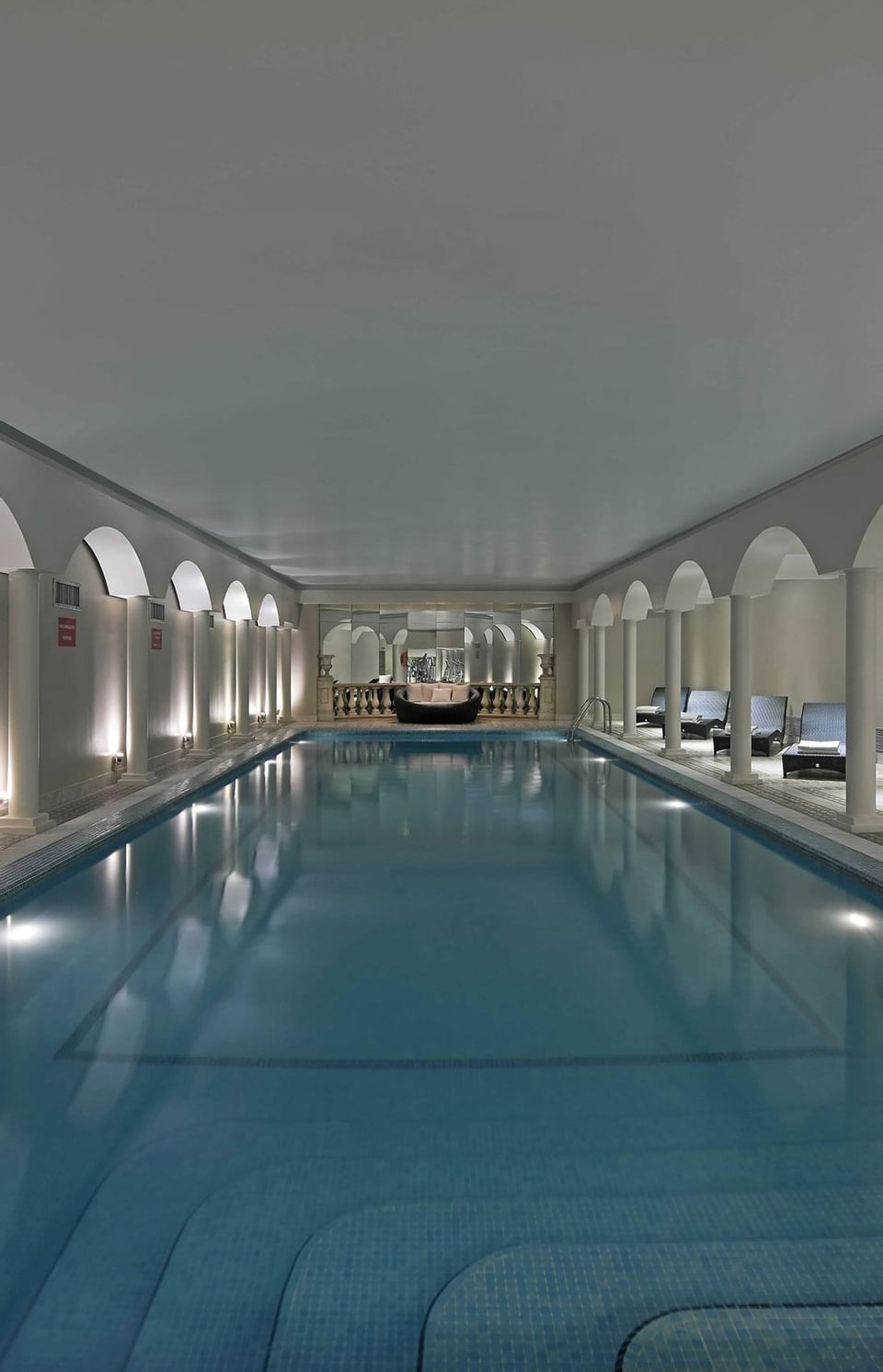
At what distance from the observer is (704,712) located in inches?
696

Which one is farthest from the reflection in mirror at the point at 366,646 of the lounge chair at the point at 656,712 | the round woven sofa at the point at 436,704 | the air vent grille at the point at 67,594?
the air vent grille at the point at 67,594

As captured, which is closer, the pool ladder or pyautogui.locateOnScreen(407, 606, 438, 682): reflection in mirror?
the pool ladder

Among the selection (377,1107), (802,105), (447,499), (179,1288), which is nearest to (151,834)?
(447,499)

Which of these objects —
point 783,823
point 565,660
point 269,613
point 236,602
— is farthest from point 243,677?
point 783,823

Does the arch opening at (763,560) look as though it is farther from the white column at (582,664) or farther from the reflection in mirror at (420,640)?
the reflection in mirror at (420,640)

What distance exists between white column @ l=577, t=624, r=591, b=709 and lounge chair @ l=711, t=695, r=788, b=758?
5776 mm

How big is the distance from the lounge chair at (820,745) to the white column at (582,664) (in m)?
7.70

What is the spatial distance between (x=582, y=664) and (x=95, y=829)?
1505cm

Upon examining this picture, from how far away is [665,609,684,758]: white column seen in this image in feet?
45.0

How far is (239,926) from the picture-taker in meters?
5.63

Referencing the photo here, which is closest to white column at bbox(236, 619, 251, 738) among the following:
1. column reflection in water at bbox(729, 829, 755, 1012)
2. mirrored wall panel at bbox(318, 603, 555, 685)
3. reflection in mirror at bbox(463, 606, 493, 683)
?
mirrored wall panel at bbox(318, 603, 555, 685)

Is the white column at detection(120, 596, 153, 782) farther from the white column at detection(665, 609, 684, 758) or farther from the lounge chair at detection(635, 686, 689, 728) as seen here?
the lounge chair at detection(635, 686, 689, 728)

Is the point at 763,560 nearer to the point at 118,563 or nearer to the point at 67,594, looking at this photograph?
the point at 118,563

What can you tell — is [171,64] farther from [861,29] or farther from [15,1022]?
[15,1022]
